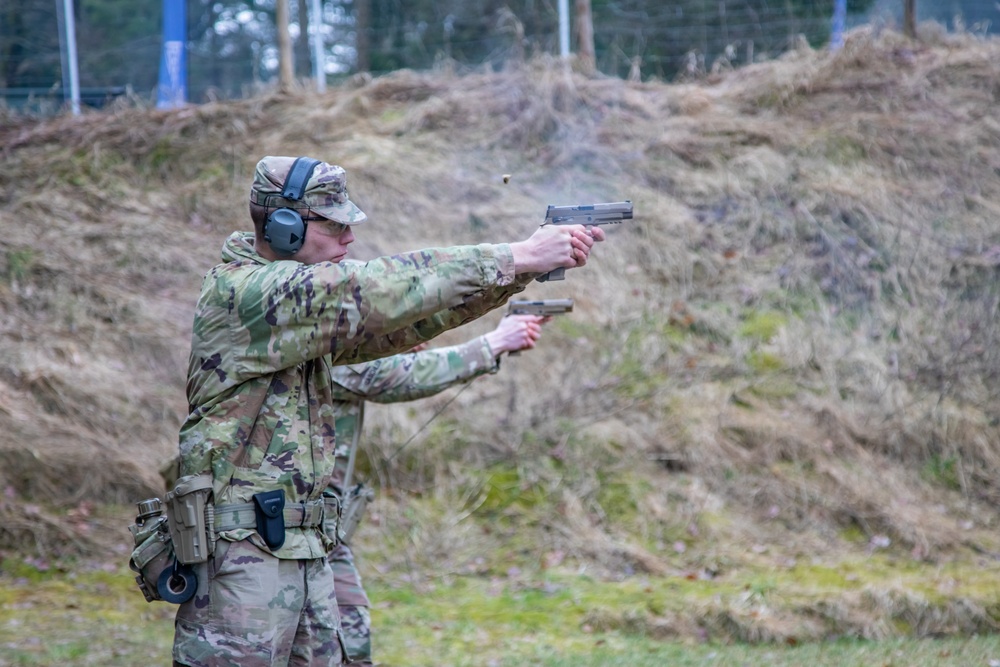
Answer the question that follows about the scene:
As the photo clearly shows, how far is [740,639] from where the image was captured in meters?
6.36

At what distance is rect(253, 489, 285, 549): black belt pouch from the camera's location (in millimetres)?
3207

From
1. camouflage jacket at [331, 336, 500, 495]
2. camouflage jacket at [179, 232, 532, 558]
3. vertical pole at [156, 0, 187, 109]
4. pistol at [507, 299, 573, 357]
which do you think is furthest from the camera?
vertical pole at [156, 0, 187, 109]

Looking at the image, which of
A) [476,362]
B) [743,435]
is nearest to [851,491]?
[743,435]

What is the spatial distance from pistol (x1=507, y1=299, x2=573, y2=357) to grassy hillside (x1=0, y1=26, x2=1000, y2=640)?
5.32 feet

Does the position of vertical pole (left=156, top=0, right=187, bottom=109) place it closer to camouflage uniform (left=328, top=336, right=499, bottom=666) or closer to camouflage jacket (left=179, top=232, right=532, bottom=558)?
camouflage uniform (left=328, top=336, right=499, bottom=666)

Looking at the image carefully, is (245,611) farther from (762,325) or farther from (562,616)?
(762,325)

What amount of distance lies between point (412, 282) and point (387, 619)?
4151 millimetres

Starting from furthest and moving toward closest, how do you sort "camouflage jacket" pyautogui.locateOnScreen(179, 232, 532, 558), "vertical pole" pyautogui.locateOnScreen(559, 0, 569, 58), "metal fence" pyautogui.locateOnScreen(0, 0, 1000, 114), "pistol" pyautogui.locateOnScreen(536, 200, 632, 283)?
"metal fence" pyautogui.locateOnScreen(0, 0, 1000, 114) → "vertical pole" pyautogui.locateOnScreen(559, 0, 569, 58) → "pistol" pyautogui.locateOnScreen(536, 200, 632, 283) → "camouflage jacket" pyautogui.locateOnScreen(179, 232, 532, 558)

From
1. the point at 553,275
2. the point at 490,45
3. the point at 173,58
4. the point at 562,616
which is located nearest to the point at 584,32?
the point at 490,45

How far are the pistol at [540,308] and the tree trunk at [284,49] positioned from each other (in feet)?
27.1

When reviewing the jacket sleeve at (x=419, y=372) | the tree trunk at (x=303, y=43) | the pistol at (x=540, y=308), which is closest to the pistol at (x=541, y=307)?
the pistol at (x=540, y=308)

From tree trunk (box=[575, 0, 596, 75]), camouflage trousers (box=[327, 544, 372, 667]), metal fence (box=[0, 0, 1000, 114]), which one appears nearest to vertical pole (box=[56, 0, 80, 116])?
metal fence (box=[0, 0, 1000, 114])

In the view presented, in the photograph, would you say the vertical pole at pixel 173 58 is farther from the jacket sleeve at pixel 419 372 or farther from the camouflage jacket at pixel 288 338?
the camouflage jacket at pixel 288 338

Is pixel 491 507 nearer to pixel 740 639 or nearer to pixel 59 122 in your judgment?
pixel 740 639
